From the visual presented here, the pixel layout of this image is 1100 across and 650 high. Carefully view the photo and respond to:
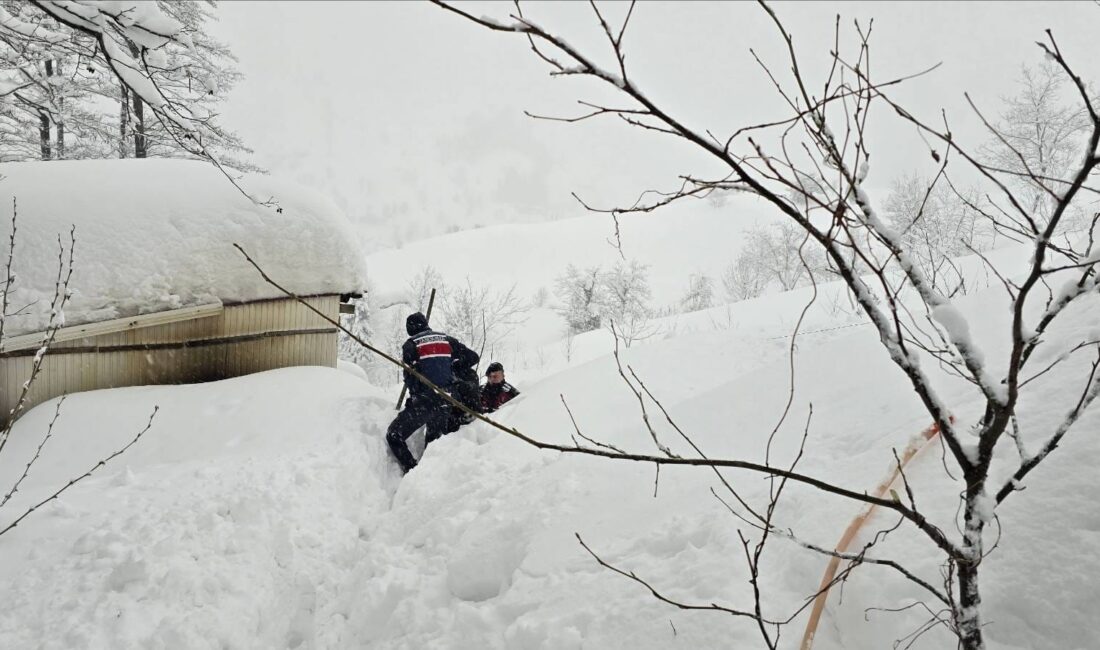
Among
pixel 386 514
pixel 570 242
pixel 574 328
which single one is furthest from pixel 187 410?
pixel 570 242

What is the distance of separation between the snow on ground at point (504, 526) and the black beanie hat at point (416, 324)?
1373 mm

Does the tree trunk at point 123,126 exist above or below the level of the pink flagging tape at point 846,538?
above

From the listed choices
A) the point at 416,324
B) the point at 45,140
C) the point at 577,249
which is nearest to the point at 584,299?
the point at 45,140

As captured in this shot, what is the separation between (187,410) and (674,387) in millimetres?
4873

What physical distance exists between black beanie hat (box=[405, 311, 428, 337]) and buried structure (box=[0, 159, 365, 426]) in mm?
941

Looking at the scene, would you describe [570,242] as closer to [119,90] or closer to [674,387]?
[119,90]

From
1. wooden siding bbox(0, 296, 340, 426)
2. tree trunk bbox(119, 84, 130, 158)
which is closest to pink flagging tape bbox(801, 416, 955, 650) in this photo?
wooden siding bbox(0, 296, 340, 426)

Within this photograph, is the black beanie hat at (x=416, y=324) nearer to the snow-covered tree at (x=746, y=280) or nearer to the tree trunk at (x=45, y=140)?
the tree trunk at (x=45, y=140)

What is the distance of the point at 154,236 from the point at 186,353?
1353 mm

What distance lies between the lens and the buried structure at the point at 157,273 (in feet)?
16.9

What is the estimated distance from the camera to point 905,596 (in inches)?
75.2

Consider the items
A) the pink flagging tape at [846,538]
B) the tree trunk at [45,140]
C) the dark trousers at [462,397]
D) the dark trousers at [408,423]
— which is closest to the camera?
the pink flagging tape at [846,538]

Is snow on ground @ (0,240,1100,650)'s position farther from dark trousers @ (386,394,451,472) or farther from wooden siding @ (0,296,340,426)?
wooden siding @ (0,296,340,426)

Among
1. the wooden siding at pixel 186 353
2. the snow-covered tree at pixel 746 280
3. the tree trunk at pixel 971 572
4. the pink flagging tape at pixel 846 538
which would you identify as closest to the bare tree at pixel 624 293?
the snow-covered tree at pixel 746 280
